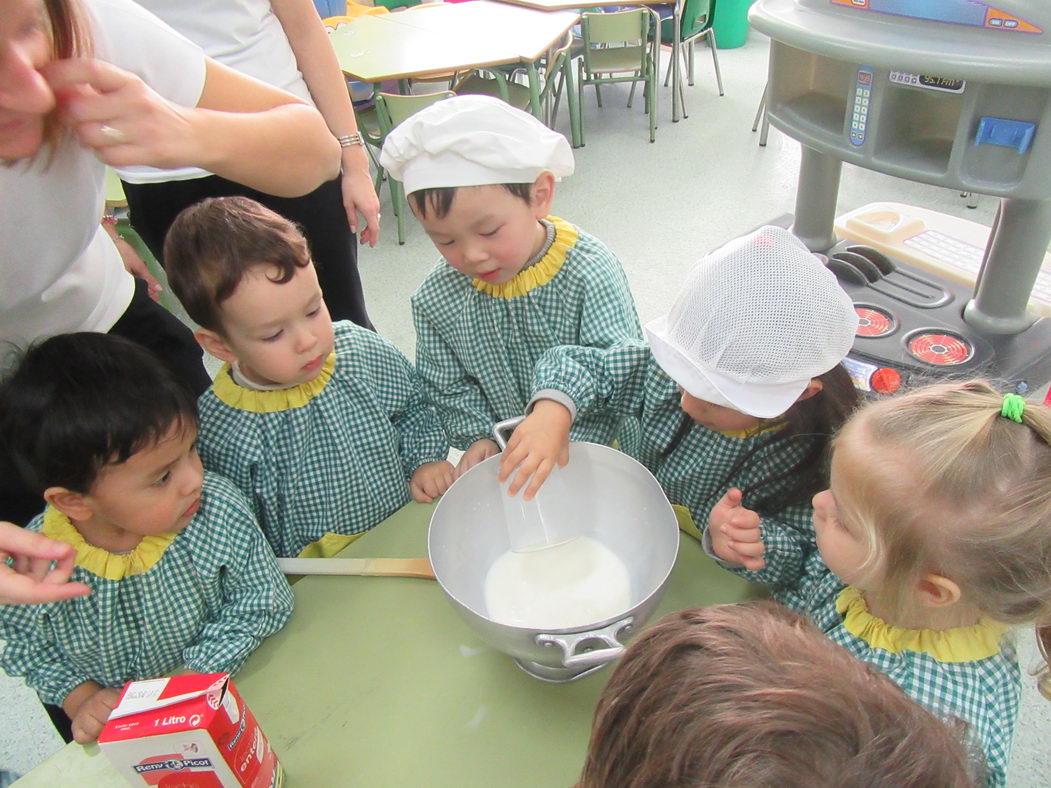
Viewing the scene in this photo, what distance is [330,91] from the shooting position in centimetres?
146

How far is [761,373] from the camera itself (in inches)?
30.0

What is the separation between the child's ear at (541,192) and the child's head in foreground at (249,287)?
0.36 m

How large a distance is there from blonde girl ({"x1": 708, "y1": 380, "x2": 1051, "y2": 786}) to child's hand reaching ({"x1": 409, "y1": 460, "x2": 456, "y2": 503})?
0.51m

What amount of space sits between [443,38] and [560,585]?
3516 mm

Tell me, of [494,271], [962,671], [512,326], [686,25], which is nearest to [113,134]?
[494,271]

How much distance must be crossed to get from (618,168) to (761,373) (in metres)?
3.35

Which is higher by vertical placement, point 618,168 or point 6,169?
point 6,169

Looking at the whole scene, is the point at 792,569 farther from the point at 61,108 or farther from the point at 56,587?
the point at 61,108

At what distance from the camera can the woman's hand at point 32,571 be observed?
26.2 inches

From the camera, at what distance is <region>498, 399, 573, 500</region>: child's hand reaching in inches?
32.7

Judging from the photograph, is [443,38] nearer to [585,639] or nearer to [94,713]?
[94,713]

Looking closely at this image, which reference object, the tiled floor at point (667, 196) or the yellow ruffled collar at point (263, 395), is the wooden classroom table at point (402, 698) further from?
the tiled floor at point (667, 196)

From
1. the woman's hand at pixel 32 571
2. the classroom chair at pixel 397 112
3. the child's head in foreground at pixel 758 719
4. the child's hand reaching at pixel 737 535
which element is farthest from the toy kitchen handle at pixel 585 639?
the classroom chair at pixel 397 112

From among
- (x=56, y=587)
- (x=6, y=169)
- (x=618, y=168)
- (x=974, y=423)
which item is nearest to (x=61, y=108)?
(x=6, y=169)
